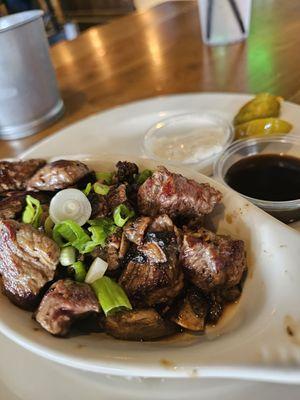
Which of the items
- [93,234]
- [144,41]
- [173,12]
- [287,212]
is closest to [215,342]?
[93,234]

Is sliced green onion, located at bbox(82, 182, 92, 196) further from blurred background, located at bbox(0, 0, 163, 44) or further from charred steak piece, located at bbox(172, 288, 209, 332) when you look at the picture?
blurred background, located at bbox(0, 0, 163, 44)

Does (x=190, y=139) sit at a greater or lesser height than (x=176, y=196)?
lesser

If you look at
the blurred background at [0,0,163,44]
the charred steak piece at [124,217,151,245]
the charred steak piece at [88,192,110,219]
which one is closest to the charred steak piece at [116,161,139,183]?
the charred steak piece at [88,192,110,219]

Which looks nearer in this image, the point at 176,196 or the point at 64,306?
the point at 64,306

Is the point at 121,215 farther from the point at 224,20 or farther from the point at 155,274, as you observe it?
the point at 224,20

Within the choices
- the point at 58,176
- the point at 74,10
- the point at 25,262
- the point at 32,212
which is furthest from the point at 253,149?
the point at 74,10
